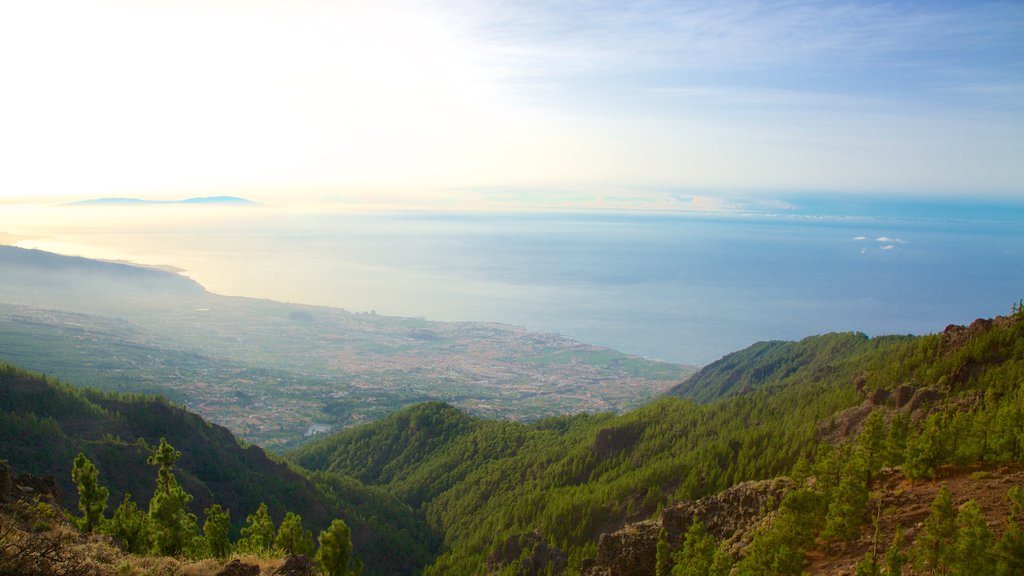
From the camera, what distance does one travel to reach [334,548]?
1104 inches

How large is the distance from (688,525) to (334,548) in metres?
24.5

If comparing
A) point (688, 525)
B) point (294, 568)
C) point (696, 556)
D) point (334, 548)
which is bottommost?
point (688, 525)

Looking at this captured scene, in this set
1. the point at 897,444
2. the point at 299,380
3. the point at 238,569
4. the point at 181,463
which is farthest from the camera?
the point at 299,380

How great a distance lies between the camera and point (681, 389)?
14050 centimetres

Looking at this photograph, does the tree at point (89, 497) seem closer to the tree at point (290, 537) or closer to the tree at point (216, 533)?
the tree at point (216, 533)

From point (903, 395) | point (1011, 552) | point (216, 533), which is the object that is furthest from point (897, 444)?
point (216, 533)

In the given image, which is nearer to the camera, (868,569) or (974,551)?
(974,551)

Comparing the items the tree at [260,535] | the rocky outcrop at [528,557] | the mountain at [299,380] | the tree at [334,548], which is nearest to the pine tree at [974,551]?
the tree at [334,548]

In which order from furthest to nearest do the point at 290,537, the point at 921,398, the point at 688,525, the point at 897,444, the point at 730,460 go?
1. the point at 730,460
2. the point at 921,398
3. the point at 688,525
4. the point at 290,537
5. the point at 897,444

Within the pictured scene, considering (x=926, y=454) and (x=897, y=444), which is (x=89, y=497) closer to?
(x=926, y=454)

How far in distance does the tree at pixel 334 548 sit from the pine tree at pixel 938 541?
2519 cm

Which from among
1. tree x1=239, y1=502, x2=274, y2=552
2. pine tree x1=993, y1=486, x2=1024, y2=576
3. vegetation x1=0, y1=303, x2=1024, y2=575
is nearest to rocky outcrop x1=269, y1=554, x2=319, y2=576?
vegetation x1=0, y1=303, x2=1024, y2=575

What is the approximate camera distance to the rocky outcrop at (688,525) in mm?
36438

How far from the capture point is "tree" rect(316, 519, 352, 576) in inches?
1096
